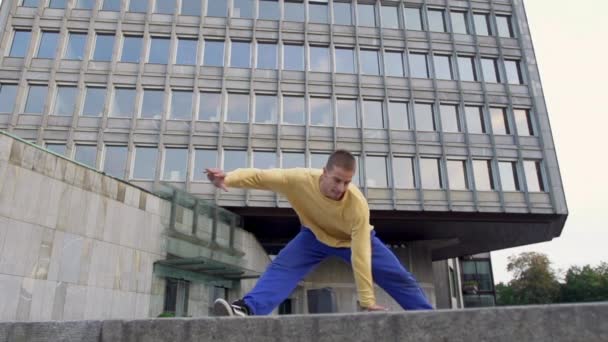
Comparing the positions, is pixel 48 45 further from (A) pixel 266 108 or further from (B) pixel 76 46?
(A) pixel 266 108

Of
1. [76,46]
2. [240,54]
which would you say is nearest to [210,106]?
[240,54]

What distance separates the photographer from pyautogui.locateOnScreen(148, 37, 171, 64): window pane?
1048 inches

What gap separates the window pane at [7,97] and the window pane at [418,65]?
853 inches

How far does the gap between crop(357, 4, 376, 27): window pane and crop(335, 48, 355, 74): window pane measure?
7.04 feet

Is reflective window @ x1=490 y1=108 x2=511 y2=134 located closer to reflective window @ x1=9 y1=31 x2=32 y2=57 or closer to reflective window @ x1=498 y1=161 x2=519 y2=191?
reflective window @ x1=498 y1=161 x2=519 y2=191

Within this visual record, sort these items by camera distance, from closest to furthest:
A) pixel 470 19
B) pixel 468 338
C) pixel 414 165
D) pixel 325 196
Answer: pixel 468 338 → pixel 325 196 → pixel 414 165 → pixel 470 19

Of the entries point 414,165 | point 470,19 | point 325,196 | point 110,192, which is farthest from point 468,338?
point 470,19

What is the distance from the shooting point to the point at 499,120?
27.3 meters

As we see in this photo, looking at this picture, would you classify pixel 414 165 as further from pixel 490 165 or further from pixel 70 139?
pixel 70 139

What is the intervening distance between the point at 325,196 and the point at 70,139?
23031mm

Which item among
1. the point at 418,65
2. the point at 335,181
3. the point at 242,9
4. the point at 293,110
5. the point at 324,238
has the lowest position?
the point at 324,238

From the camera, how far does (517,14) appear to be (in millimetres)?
29688

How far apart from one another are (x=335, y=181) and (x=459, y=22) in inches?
1115

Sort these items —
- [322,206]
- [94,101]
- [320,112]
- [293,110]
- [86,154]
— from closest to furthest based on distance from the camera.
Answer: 1. [322,206]
2. [86,154]
3. [94,101]
4. [293,110]
5. [320,112]
